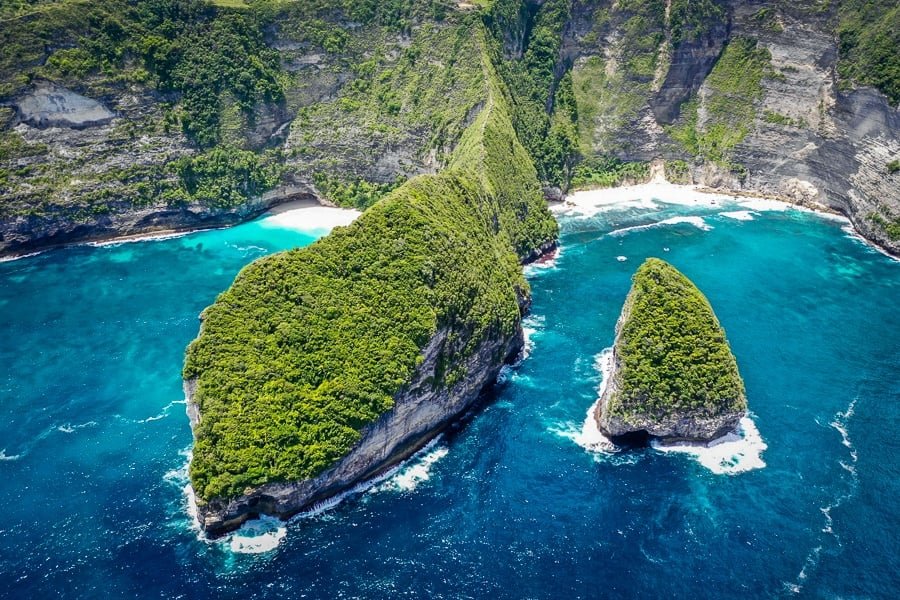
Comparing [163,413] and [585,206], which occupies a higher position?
[585,206]

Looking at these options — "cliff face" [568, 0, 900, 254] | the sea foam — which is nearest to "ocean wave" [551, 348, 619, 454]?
the sea foam

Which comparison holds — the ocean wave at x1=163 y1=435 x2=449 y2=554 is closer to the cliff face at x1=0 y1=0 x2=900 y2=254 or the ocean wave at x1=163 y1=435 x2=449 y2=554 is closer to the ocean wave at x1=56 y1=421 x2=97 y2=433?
the ocean wave at x1=56 y1=421 x2=97 y2=433

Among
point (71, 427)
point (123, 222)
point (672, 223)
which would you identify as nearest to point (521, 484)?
point (71, 427)

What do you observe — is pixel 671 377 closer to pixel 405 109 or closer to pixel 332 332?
pixel 332 332

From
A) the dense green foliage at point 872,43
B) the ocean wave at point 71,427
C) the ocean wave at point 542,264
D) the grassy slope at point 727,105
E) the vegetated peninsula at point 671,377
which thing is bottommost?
the ocean wave at point 71,427

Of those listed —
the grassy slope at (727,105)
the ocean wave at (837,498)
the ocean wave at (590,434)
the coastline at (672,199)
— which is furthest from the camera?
the grassy slope at (727,105)

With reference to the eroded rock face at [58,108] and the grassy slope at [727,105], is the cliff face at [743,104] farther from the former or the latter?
the eroded rock face at [58,108]

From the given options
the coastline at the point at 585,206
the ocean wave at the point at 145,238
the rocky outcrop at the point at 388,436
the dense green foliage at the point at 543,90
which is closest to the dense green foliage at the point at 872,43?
the coastline at the point at 585,206
